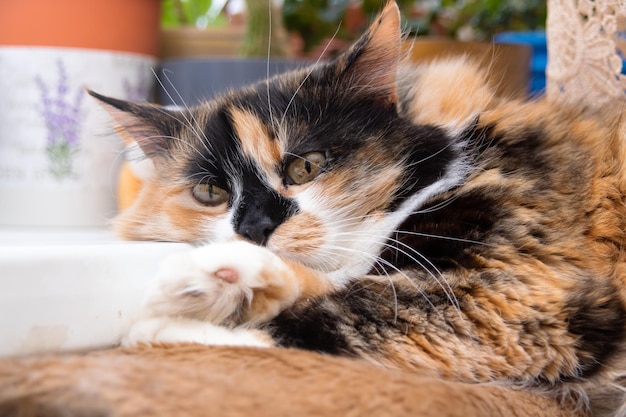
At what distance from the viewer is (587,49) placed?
1474 millimetres

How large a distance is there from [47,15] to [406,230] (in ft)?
4.18

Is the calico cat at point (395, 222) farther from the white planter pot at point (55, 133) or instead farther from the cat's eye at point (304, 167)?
the white planter pot at point (55, 133)

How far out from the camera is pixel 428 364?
3.12ft

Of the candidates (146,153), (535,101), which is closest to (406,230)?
(535,101)

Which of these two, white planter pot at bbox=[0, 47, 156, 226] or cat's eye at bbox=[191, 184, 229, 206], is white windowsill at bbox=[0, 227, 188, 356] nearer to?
cat's eye at bbox=[191, 184, 229, 206]

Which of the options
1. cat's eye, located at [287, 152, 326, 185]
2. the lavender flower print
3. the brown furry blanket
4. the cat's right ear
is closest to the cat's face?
cat's eye, located at [287, 152, 326, 185]

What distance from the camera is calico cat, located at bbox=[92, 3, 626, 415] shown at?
981mm

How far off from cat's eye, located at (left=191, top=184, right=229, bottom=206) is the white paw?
12.2 inches

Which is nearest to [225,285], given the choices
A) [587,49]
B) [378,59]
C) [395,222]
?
[395,222]

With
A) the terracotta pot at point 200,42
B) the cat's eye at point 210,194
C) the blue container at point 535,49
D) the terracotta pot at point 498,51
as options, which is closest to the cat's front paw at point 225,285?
the cat's eye at point 210,194

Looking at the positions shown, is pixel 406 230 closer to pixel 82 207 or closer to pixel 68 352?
pixel 68 352

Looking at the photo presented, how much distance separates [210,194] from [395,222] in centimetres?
36

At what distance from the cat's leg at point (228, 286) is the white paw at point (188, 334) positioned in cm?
2

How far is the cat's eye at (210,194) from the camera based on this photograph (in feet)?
4.10
